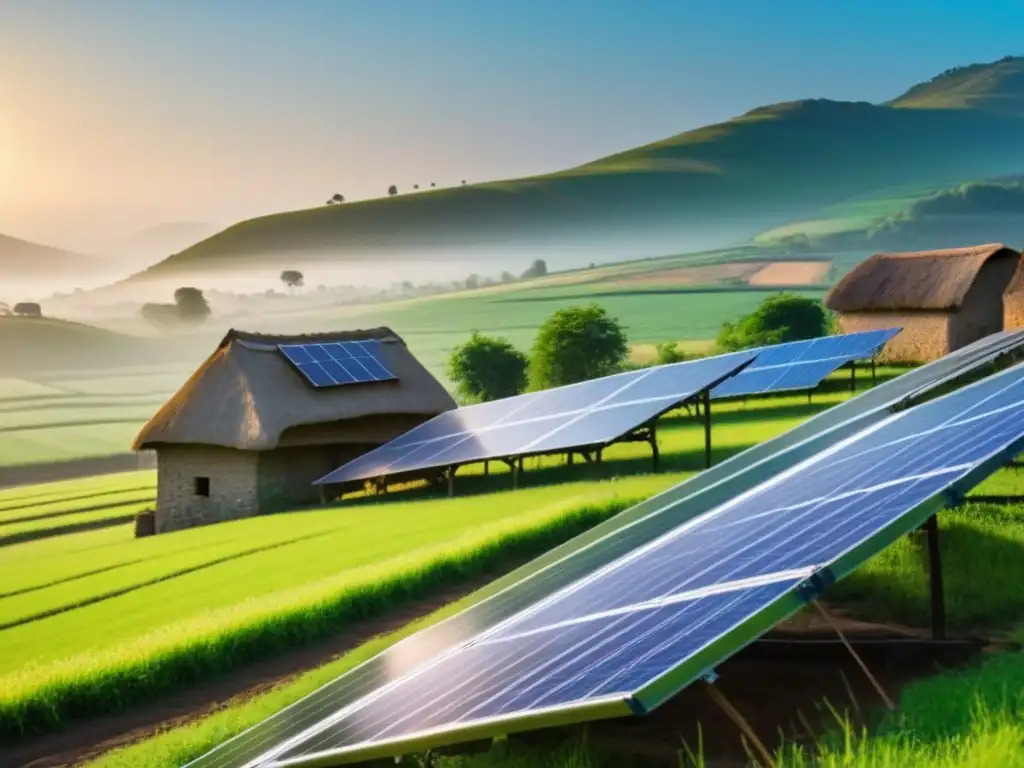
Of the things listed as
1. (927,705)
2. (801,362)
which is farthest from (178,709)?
(801,362)

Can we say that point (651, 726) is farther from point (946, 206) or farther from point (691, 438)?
point (946, 206)

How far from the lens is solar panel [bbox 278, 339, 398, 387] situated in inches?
1257

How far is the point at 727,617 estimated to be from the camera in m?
5.20

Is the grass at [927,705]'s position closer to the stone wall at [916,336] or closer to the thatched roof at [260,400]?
Result: the thatched roof at [260,400]

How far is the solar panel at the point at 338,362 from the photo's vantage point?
105 ft

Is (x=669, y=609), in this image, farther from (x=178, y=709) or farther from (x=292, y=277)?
(x=292, y=277)

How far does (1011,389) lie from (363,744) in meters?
6.48

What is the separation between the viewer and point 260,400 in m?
30.2

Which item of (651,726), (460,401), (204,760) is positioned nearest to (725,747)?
(651,726)

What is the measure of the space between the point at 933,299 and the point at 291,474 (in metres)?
24.2

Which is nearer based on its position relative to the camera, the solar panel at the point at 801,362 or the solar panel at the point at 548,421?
the solar panel at the point at 548,421

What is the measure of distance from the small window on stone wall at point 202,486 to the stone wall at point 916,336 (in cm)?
2365

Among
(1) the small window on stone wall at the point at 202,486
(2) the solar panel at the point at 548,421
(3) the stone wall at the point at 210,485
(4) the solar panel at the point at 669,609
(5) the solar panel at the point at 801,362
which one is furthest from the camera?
(1) the small window on stone wall at the point at 202,486

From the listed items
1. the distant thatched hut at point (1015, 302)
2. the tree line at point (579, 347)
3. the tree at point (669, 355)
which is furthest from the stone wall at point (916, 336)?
the tree at point (669, 355)
